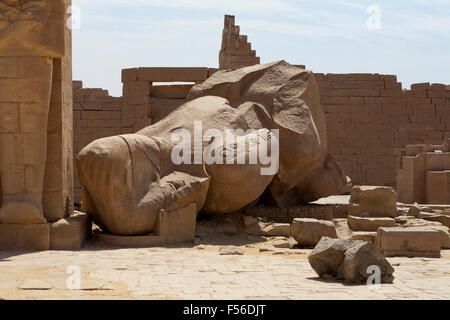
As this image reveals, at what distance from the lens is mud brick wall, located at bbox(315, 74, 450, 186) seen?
1830 centimetres

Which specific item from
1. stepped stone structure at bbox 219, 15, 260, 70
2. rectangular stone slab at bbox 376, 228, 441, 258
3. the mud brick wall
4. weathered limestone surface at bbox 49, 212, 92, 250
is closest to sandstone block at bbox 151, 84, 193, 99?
stepped stone structure at bbox 219, 15, 260, 70

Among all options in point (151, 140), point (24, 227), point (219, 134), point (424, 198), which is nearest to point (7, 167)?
point (24, 227)

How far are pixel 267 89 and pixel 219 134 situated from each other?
1.77m

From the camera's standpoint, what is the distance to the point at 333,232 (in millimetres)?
8781

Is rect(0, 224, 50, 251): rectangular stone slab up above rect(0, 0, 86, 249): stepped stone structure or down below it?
below

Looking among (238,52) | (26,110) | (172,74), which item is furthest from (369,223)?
(238,52)

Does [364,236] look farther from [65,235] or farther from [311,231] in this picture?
[65,235]

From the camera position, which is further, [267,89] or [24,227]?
[267,89]

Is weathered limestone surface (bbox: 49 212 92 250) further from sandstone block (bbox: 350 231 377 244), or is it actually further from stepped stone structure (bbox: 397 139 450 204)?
stepped stone structure (bbox: 397 139 450 204)

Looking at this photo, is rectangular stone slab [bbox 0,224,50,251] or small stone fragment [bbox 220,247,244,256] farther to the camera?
rectangular stone slab [bbox 0,224,50,251]

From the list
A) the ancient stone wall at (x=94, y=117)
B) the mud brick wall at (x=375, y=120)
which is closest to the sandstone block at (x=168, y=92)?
the ancient stone wall at (x=94, y=117)

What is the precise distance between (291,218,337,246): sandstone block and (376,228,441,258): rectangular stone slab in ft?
2.62

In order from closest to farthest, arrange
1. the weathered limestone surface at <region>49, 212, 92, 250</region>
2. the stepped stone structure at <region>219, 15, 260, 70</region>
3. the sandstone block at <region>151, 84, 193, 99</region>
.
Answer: the weathered limestone surface at <region>49, 212, 92, 250</region> < the sandstone block at <region>151, 84, 193, 99</region> < the stepped stone structure at <region>219, 15, 260, 70</region>

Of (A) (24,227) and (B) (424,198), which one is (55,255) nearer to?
(A) (24,227)
